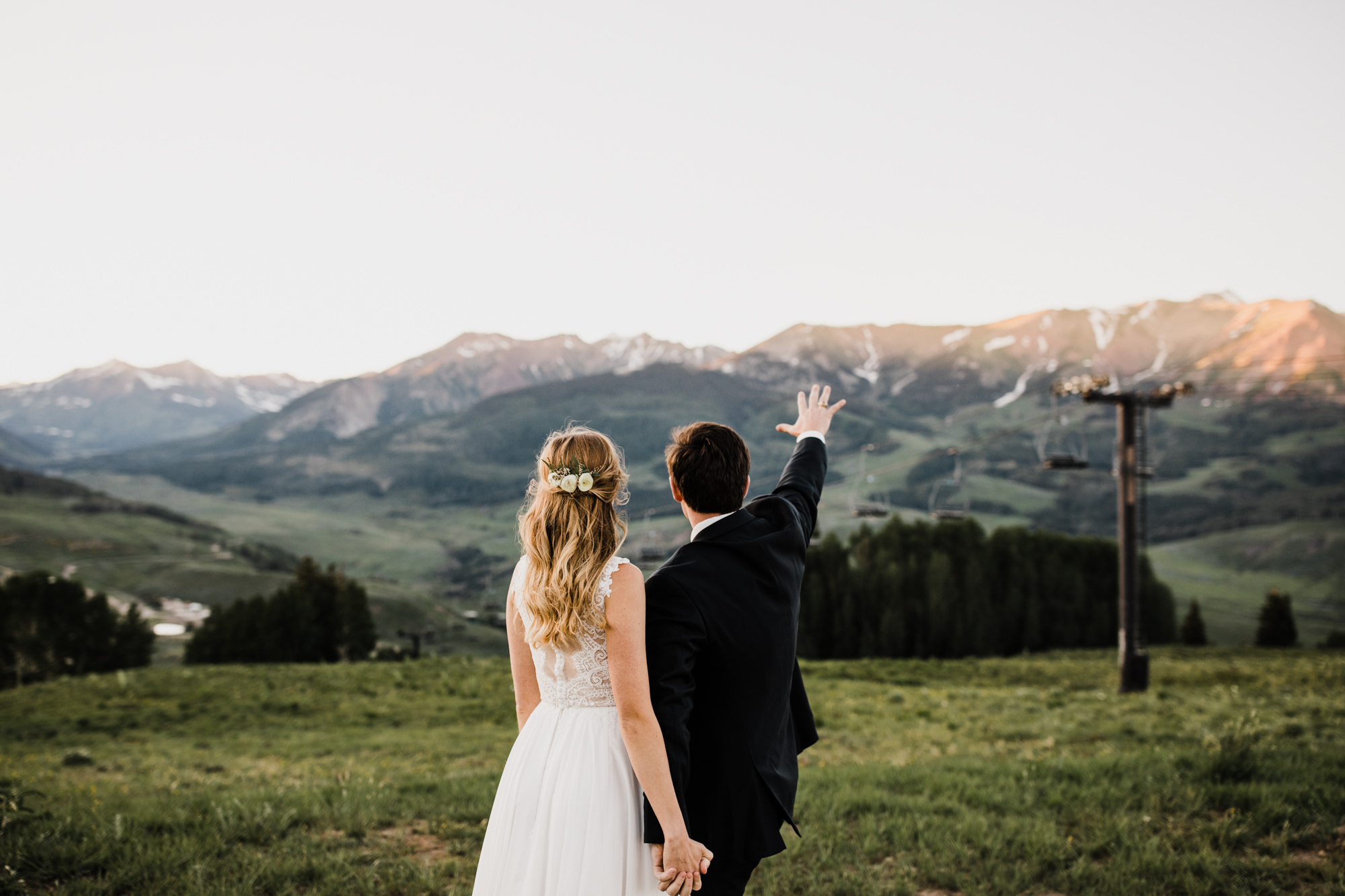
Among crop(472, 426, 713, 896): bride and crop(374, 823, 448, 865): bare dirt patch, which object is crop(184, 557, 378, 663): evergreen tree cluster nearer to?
crop(374, 823, 448, 865): bare dirt patch

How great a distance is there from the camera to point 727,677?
310cm

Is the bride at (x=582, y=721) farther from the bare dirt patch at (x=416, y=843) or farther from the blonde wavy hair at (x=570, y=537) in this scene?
the bare dirt patch at (x=416, y=843)

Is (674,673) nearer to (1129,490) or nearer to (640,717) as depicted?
(640,717)

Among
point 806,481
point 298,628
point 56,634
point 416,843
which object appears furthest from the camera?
point 56,634

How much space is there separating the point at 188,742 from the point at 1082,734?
59.7 ft

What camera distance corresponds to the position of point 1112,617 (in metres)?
61.2

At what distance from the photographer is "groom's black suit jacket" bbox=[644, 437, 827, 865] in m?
3.03

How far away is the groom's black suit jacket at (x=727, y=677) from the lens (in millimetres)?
3029

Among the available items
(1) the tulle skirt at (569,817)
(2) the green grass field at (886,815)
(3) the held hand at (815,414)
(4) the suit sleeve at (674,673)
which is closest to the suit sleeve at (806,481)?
(3) the held hand at (815,414)

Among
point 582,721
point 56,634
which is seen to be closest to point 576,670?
point 582,721

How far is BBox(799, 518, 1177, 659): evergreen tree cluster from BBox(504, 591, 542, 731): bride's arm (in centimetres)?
5965

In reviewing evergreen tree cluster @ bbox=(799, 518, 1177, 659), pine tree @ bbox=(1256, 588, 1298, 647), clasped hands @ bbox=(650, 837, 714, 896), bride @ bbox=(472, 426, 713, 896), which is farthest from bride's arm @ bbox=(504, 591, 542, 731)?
pine tree @ bbox=(1256, 588, 1298, 647)

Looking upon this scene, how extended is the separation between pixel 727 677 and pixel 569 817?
0.86 meters

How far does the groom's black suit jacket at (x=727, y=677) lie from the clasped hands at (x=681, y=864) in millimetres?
76
